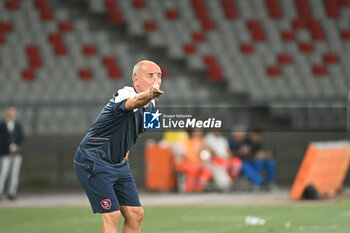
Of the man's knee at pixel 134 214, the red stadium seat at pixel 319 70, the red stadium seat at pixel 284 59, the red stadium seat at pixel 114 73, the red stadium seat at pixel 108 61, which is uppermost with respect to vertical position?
the man's knee at pixel 134 214

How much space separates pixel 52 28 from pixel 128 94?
16.9 m

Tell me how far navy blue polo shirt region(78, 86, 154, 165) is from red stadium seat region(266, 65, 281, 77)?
15.1 m

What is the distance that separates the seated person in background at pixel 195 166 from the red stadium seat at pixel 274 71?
422 centimetres

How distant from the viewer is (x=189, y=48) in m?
22.3

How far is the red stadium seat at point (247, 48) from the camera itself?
22.1 m

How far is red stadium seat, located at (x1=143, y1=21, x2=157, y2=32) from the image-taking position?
22.9 m

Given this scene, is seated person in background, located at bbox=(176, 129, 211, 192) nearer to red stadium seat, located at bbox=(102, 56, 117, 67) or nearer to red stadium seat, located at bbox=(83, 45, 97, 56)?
red stadium seat, located at bbox=(102, 56, 117, 67)

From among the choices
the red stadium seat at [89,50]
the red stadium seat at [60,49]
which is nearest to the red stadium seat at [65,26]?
the red stadium seat at [60,49]

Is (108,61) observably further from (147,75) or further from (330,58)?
(147,75)

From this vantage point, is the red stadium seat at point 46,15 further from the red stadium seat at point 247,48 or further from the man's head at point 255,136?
the man's head at point 255,136

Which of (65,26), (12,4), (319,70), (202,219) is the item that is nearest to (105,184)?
(202,219)

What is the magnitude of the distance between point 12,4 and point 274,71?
29.5 feet

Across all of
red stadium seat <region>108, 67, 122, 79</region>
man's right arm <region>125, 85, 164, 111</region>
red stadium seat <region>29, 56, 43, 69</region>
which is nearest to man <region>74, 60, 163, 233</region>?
man's right arm <region>125, 85, 164, 111</region>

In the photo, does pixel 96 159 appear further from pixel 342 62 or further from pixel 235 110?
pixel 342 62
